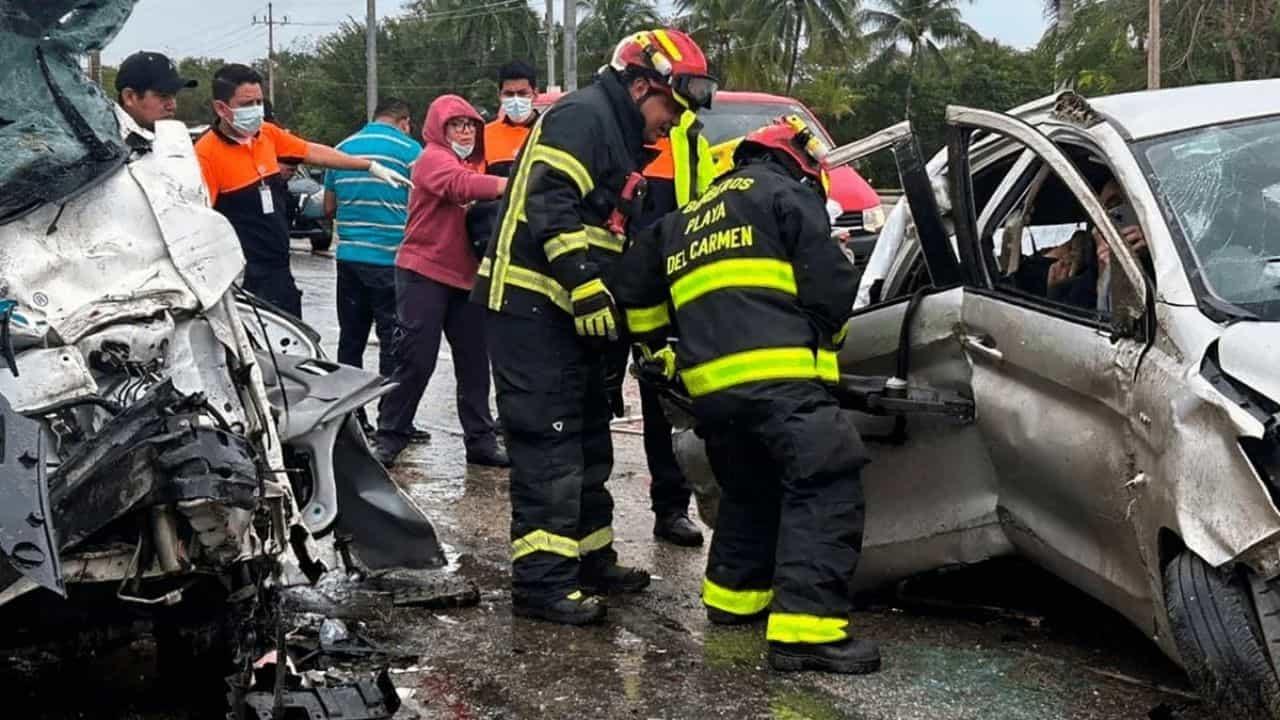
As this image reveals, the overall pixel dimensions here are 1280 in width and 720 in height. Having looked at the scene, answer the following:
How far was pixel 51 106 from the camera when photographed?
4.48 meters

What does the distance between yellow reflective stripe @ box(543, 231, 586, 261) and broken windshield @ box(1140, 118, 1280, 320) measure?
169 centimetres

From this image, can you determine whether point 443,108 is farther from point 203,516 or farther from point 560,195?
point 203,516

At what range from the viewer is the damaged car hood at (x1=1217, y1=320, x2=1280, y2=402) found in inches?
145

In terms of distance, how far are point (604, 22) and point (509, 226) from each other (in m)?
52.6

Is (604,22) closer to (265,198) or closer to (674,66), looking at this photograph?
(265,198)

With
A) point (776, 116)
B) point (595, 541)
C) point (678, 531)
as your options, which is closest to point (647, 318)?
point (595, 541)

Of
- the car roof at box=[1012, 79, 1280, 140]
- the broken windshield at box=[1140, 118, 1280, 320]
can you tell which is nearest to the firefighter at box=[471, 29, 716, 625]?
the car roof at box=[1012, 79, 1280, 140]

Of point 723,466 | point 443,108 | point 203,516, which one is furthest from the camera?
point 443,108

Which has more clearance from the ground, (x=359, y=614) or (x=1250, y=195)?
(x=1250, y=195)

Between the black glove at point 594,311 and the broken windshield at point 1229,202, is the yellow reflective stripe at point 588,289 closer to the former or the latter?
the black glove at point 594,311

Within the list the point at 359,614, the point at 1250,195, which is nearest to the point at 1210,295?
the point at 1250,195

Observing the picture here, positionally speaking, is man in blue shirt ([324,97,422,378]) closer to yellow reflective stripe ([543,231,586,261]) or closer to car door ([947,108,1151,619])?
yellow reflective stripe ([543,231,586,261])

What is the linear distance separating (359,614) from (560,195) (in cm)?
151

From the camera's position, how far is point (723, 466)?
5.23 metres
